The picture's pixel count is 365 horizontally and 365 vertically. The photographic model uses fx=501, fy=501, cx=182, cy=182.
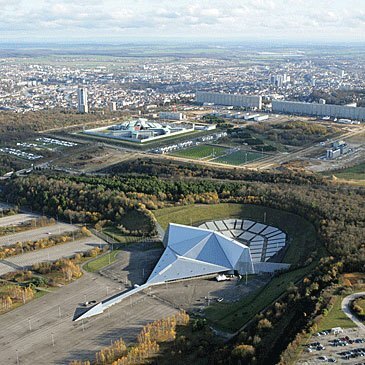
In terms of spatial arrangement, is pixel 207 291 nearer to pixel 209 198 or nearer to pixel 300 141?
pixel 209 198

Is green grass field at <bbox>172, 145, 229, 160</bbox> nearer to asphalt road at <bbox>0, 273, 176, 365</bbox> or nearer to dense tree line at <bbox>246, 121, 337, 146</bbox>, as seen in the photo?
dense tree line at <bbox>246, 121, 337, 146</bbox>

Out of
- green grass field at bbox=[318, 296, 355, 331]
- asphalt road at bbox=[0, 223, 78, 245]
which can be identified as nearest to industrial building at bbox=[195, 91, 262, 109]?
asphalt road at bbox=[0, 223, 78, 245]

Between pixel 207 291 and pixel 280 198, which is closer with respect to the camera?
pixel 207 291

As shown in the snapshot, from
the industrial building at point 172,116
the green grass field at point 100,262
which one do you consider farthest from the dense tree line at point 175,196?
the industrial building at point 172,116

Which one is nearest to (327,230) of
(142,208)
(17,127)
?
(142,208)

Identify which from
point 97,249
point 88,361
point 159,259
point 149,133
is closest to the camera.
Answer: point 88,361
